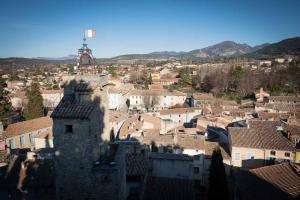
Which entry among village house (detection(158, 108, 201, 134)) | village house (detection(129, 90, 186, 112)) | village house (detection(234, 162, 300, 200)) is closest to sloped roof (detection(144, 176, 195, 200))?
village house (detection(234, 162, 300, 200))

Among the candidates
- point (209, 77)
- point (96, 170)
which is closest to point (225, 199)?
point (96, 170)

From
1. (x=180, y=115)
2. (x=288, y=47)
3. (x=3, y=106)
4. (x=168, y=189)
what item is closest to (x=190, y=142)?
(x=168, y=189)

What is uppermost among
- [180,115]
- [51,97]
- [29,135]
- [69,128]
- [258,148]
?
[69,128]

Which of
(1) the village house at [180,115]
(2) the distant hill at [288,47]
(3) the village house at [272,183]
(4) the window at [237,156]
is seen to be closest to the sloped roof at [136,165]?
(3) the village house at [272,183]

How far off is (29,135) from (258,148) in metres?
29.2

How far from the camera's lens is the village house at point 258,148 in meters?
27.1

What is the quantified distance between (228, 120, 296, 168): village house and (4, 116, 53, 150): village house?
21807 mm

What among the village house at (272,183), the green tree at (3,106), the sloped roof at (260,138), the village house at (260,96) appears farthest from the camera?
the village house at (260,96)

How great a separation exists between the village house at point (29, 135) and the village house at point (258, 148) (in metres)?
21.8

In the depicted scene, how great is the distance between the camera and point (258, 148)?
91.1 feet

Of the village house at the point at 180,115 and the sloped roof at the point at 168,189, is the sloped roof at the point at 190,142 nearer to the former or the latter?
the sloped roof at the point at 168,189

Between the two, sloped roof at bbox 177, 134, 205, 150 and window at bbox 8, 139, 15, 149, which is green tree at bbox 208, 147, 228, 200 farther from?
window at bbox 8, 139, 15, 149

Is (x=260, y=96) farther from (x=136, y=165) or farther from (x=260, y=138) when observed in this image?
(x=136, y=165)

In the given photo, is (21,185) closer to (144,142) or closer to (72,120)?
(72,120)
